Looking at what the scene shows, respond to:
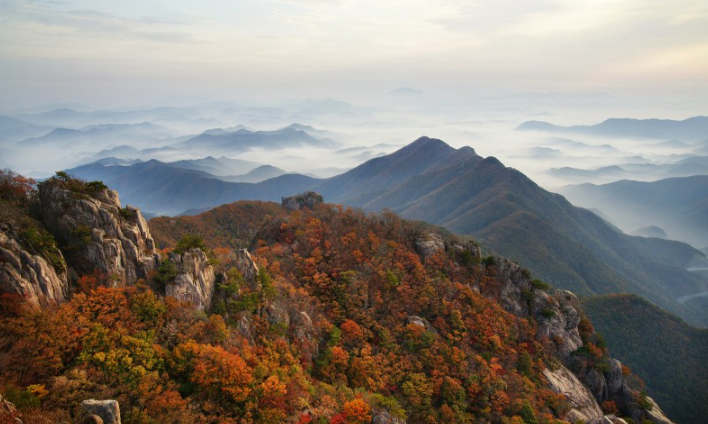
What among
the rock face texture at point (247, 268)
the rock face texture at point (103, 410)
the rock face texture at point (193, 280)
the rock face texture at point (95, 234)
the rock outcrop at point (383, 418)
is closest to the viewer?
the rock face texture at point (103, 410)

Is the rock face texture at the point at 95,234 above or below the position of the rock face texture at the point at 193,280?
above

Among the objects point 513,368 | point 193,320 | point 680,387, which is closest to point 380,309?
point 513,368

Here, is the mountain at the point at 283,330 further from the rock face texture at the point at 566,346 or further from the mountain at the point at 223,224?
the mountain at the point at 223,224

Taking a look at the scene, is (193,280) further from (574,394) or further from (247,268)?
(574,394)

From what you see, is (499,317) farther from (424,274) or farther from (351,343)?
(351,343)

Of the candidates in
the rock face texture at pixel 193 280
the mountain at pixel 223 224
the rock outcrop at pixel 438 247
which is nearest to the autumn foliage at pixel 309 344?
the rock outcrop at pixel 438 247

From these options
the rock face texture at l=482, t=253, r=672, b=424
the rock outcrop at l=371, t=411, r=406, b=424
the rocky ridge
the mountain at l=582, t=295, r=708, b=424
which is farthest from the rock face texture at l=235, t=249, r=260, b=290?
the mountain at l=582, t=295, r=708, b=424

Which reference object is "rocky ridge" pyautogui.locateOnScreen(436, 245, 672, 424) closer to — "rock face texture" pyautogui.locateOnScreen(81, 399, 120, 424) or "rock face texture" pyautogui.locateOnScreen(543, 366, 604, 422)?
"rock face texture" pyautogui.locateOnScreen(543, 366, 604, 422)
